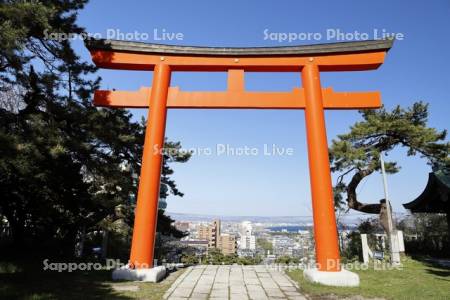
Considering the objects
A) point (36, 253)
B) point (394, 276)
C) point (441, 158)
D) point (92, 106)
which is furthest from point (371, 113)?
point (36, 253)

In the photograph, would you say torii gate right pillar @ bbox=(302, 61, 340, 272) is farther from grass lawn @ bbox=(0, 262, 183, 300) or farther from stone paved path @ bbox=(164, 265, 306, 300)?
grass lawn @ bbox=(0, 262, 183, 300)

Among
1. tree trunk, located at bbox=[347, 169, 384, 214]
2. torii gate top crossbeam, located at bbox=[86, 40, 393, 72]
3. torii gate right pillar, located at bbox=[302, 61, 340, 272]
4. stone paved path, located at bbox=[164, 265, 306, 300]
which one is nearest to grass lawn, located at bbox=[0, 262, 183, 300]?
stone paved path, located at bbox=[164, 265, 306, 300]

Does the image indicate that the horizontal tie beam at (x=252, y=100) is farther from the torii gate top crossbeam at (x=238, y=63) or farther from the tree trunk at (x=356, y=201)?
the tree trunk at (x=356, y=201)

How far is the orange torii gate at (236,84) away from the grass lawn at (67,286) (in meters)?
1.40

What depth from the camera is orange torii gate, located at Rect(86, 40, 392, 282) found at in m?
6.73

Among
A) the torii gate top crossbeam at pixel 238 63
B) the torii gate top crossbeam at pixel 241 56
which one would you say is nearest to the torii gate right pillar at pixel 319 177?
the torii gate top crossbeam at pixel 238 63

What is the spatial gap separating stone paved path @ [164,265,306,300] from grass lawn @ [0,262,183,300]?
311 mm

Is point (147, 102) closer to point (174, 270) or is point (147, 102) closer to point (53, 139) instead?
point (53, 139)

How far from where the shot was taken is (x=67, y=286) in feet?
17.6

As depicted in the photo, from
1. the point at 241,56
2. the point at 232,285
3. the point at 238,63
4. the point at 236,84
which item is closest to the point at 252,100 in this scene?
the point at 236,84

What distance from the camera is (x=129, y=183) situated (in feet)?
29.8

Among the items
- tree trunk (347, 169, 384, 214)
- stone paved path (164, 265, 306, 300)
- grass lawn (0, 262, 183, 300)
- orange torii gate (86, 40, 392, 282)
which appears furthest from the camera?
tree trunk (347, 169, 384, 214)

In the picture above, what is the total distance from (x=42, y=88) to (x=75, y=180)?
2631 mm

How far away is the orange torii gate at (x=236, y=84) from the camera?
673cm
